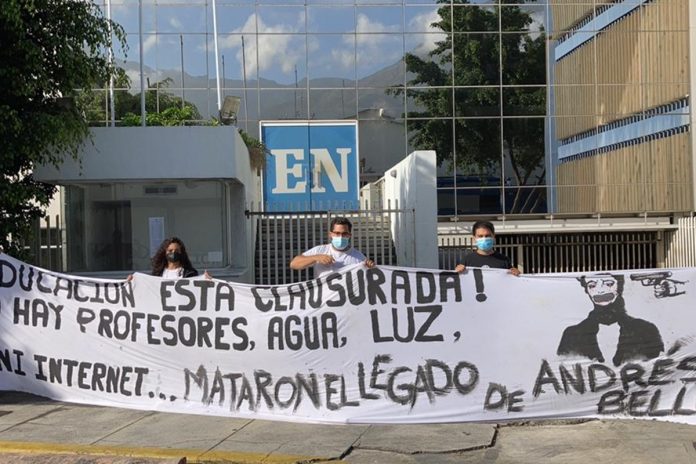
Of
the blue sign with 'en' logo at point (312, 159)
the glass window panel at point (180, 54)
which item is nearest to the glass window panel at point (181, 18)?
the glass window panel at point (180, 54)

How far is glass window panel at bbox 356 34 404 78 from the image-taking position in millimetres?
23688

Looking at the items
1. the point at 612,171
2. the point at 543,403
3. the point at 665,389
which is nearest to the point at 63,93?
the point at 543,403

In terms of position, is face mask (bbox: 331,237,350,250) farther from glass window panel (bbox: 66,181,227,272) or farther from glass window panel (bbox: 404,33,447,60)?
glass window panel (bbox: 404,33,447,60)

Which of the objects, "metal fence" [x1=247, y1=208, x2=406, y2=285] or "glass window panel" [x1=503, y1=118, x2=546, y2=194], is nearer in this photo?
"metal fence" [x1=247, y1=208, x2=406, y2=285]

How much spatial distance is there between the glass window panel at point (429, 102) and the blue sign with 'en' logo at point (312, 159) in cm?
181

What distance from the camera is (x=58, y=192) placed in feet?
42.1

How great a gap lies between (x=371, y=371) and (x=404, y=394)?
359 millimetres

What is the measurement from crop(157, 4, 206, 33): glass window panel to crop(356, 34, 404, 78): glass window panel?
474cm

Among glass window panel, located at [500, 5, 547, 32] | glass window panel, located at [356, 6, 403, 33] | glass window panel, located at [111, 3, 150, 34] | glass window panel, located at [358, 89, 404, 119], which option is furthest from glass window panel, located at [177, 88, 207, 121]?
glass window panel, located at [500, 5, 547, 32]

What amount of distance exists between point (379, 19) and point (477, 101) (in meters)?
3.81

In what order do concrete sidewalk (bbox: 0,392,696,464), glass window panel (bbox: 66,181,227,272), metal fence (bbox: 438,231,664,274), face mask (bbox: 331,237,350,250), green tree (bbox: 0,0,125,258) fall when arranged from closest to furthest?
concrete sidewalk (bbox: 0,392,696,464) < face mask (bbox: 331,237,350,250) < green tree (bbox: 0,0,125,258) < glass window panel (bbox: 66,181,227,272) < metal fence (bbox: 438,231,664,274)

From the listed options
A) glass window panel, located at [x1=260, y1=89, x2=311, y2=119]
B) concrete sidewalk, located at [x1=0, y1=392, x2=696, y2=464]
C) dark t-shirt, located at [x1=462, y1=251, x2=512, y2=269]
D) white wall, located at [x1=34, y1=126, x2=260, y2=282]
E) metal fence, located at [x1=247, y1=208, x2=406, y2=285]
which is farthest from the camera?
glass window panel, located at [x1=260, y1=89, x2=311, y2=119]

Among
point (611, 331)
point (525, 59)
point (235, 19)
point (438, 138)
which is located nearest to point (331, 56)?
point (235, 19)

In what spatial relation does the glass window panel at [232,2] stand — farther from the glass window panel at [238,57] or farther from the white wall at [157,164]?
the white wall at [157,164]
